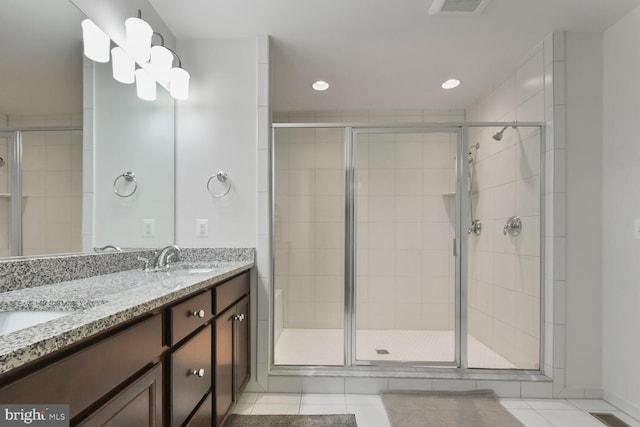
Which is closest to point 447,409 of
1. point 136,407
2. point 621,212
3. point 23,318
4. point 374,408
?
point 374,408

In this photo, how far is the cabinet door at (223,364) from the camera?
4.94 ft

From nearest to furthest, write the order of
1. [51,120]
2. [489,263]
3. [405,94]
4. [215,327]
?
[51,120] < [215,327] < [489,263] < [405,94]

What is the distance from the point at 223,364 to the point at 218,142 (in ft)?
4.53

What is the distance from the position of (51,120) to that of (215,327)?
1061 millimetres

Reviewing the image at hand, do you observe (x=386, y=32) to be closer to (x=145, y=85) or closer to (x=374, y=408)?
(x=145, y=85)

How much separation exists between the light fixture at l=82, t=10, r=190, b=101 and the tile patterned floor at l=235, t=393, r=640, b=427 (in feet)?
6.55

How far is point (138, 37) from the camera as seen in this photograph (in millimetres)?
1796

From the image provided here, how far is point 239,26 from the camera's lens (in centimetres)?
210

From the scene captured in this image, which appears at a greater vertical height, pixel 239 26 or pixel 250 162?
pixel 239 26

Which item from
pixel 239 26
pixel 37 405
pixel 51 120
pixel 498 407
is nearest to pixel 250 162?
pixel 239 26

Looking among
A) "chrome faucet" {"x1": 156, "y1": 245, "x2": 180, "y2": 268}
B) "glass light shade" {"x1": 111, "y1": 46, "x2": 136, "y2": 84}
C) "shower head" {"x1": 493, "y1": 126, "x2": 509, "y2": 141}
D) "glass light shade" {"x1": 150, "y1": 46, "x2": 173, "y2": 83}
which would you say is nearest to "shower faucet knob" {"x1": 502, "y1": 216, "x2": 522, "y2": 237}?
"shower head" {"x1": 493, "y1": 126, "x2": 509, "y2": 141}

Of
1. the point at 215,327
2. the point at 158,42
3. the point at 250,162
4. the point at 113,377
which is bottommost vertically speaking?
the point at 215,327

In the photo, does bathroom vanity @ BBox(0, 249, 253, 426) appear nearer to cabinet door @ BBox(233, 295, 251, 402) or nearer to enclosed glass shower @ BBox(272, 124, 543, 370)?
cabinet door @ BBox(233, 295, 251, 402)

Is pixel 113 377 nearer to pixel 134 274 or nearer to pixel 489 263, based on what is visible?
pixel 134 274
